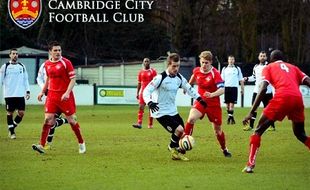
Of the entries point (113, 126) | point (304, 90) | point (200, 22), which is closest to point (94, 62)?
point (200, 22)

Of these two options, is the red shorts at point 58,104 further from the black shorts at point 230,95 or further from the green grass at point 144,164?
the black shorts at point 230,95

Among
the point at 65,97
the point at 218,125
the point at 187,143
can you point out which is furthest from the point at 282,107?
the point at 65,97

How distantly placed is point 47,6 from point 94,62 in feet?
17.9

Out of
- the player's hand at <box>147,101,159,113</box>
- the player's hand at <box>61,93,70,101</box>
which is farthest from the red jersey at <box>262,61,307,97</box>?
the player's hand at <box>61,93,70,101</box>

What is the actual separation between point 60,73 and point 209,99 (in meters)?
Result: 3.03

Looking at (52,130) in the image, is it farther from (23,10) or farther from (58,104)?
(23,10)

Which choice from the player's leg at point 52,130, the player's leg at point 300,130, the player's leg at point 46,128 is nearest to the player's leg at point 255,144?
the player's leg at point 300,130

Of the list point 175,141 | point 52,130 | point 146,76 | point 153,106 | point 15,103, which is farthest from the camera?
point 146,76

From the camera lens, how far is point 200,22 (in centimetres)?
5791

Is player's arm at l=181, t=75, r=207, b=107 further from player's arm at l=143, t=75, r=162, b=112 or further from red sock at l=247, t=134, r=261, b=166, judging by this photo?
red sock at l=247, t=134, r=261, b=166

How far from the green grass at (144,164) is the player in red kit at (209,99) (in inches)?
20.9

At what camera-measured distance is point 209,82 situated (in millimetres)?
16234

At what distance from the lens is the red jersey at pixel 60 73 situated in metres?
15.9

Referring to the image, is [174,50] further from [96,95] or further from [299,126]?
[299,126]
